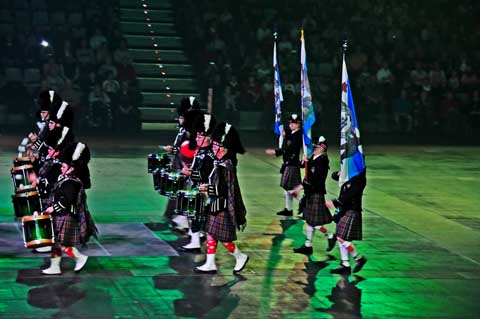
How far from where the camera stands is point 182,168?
15.9m

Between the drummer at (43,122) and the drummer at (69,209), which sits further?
the drummer at (43,122)

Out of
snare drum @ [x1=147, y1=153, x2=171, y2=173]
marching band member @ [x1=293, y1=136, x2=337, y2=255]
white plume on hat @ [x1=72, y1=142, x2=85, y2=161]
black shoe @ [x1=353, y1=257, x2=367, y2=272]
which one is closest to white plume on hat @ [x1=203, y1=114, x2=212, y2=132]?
white plume on hat @ [x1=72, y1=142, x2=85, y2=161]

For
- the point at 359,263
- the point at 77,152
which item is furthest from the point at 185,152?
the point at 359,263

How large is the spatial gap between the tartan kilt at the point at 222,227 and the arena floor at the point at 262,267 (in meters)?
0.50

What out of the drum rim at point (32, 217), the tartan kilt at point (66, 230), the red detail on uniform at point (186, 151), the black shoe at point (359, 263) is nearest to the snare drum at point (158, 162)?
the red detail on uniform at point (186, 151)

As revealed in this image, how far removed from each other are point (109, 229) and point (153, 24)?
21530mm

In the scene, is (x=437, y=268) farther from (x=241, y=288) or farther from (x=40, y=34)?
(x=40, y=34)

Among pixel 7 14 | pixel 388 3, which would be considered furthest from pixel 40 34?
pixel 388 3

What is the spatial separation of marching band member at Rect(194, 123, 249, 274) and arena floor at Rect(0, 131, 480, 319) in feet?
1.46

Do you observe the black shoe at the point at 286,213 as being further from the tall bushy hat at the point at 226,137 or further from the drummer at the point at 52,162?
the drummer at the point at 52,162

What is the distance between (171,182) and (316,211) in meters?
2.18

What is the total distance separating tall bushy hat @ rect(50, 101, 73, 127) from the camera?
14023 mm

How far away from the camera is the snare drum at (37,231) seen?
1266cm

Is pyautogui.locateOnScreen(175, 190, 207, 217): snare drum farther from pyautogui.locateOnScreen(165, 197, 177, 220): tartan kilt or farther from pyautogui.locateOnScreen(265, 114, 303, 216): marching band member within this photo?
pyautogui.locateOnScreen(265, 114, 303, 216): marching band member
